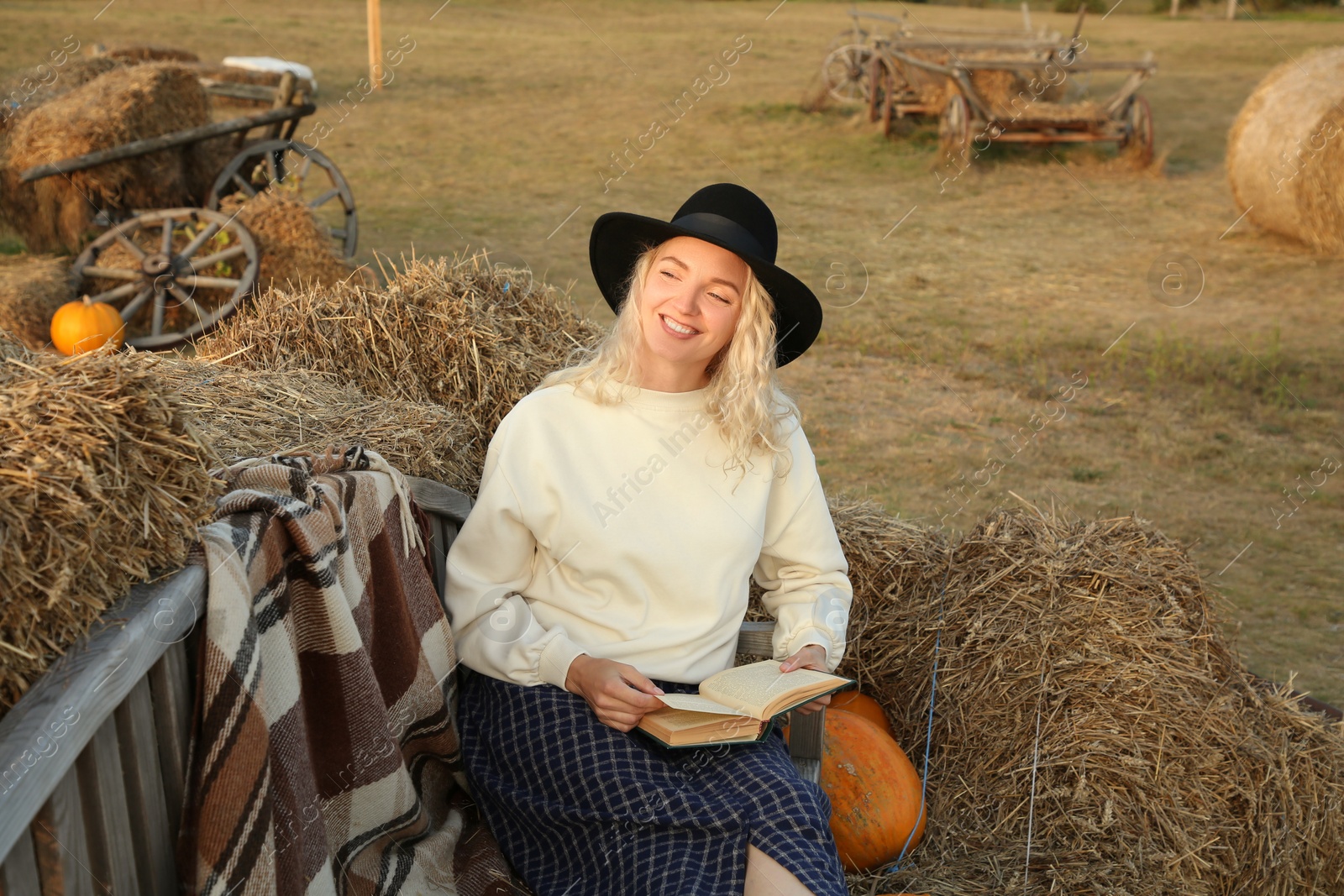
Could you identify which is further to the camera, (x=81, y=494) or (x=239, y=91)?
(x=239, y=91)

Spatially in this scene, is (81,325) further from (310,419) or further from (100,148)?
(310,419)

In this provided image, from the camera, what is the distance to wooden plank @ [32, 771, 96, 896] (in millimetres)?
1615

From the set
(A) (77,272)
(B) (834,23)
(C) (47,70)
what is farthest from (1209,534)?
(B) (834,23)

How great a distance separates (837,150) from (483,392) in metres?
13.3

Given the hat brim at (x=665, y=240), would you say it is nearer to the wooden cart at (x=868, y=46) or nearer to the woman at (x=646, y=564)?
the woman at (x=646, y=564)

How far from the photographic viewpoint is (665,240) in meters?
2.97

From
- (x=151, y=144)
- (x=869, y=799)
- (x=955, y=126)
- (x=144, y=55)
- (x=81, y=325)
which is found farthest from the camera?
(x=955, y=126)

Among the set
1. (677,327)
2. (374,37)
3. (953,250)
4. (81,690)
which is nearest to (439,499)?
(677,327)

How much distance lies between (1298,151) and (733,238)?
1039 cm

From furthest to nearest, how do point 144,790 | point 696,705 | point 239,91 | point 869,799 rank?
point 239,91, point 869,799, point 696,705, point 144,790

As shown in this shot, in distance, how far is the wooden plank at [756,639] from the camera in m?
3.09

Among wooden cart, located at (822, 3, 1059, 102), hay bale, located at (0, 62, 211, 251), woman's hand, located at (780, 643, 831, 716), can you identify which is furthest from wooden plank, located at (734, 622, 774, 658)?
wooden cart, located at (822, 3, 1059, 102)

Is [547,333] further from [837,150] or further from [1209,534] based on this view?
[837,150]

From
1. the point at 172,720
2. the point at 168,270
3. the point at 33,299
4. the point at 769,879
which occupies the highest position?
the point at 172,720
